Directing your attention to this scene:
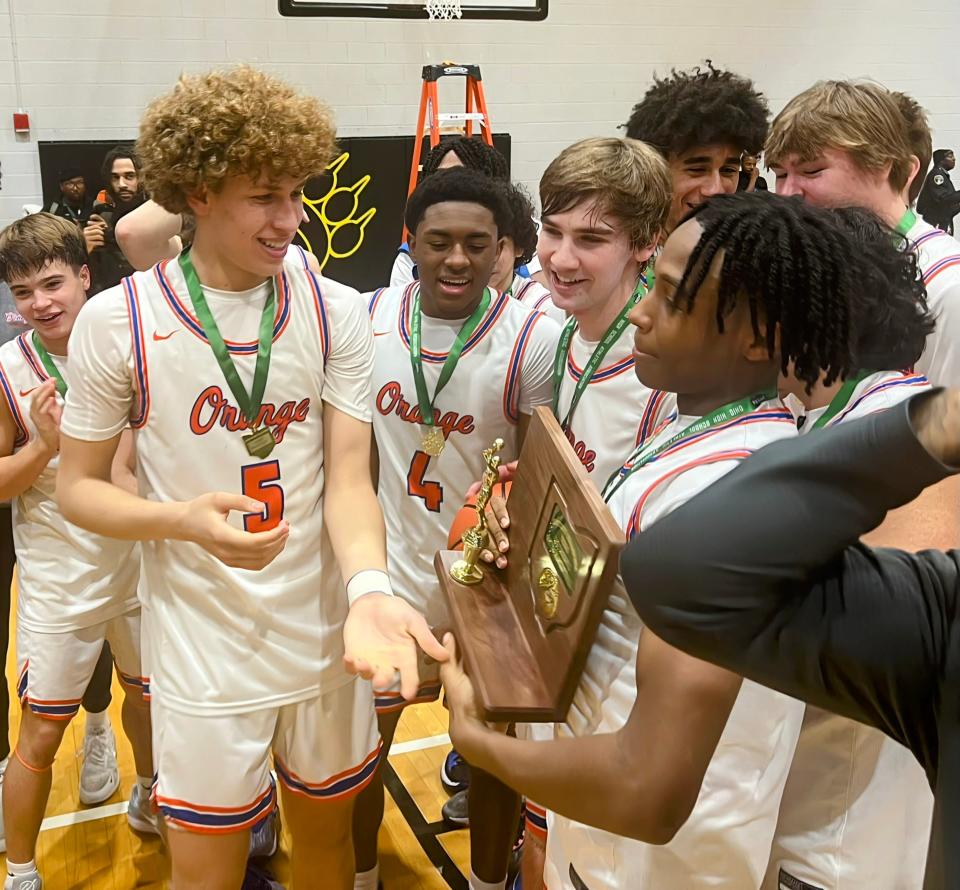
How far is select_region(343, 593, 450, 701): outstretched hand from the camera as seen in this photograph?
1.77 metres

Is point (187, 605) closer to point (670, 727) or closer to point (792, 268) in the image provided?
point (670, 727)

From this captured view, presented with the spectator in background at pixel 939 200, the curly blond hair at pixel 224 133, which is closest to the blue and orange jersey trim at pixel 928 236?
the curly blond hair at pixel 224 133

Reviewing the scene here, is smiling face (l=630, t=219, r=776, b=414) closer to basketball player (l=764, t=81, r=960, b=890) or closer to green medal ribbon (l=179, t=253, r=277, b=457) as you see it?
basketball player (l=764, t=81, r=960, b=890)

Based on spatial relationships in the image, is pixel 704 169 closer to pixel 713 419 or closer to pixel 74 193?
pixel 713 419

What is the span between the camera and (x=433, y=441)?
281cm

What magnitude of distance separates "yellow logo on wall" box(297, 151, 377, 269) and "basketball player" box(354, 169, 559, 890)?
16.5ft

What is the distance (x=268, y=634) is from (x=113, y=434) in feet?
1.82

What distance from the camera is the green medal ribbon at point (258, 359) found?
2.12 metres

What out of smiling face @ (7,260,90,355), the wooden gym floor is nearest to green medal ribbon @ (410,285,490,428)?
smiling face @ (7,260,90,355)

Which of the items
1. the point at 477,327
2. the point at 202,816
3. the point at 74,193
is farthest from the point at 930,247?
the point at 74,193

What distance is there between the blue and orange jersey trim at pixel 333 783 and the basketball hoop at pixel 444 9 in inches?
256

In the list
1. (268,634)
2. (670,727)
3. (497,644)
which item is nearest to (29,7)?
(268,634)

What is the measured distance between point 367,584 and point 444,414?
843 mm

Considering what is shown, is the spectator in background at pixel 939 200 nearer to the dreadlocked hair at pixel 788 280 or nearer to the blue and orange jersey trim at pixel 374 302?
the blue and orange jersey trim at pixel 374 302
